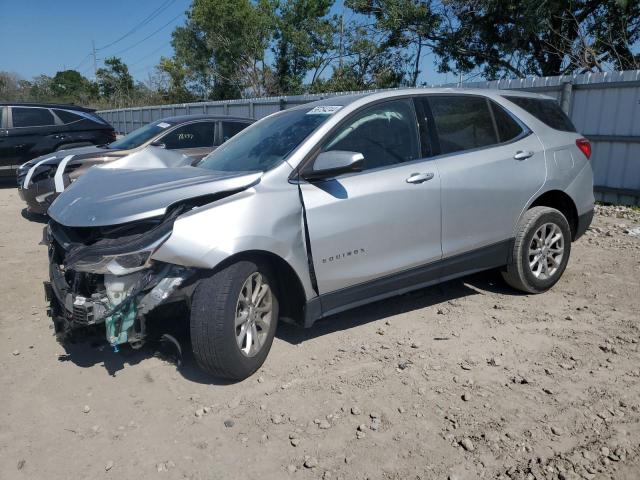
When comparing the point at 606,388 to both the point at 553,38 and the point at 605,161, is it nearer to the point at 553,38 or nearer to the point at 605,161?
the point at 605,161

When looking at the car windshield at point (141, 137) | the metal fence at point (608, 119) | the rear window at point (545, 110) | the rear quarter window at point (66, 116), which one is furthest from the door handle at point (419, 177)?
the rear quarter window at point (66, 116)

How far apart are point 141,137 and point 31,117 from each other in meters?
4.69

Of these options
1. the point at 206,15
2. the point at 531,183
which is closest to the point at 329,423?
the point at 531,183

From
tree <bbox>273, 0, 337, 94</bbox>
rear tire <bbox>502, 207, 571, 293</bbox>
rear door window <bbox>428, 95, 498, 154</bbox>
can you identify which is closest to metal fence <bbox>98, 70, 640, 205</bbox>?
rear tire <bbox>502, 207, 571, 293</bbox>

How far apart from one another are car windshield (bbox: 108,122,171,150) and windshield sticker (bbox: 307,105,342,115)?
477 centimetres

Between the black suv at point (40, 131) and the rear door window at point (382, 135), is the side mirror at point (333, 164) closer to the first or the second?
the rear door window at point (382, 135)

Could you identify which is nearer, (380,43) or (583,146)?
(583,146)

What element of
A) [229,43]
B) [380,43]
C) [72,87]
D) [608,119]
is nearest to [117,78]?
[72,87]

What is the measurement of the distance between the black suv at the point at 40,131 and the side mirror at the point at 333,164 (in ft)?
30.5

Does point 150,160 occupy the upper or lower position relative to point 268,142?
lower

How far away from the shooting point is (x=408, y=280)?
13.2 feet

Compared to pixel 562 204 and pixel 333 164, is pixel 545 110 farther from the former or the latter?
pixel 333 164

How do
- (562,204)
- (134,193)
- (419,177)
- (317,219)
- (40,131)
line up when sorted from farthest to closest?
(40,131)
(562,204)
(419,177)
(317,219)
(134,193)

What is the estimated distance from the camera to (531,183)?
4.55 metres
